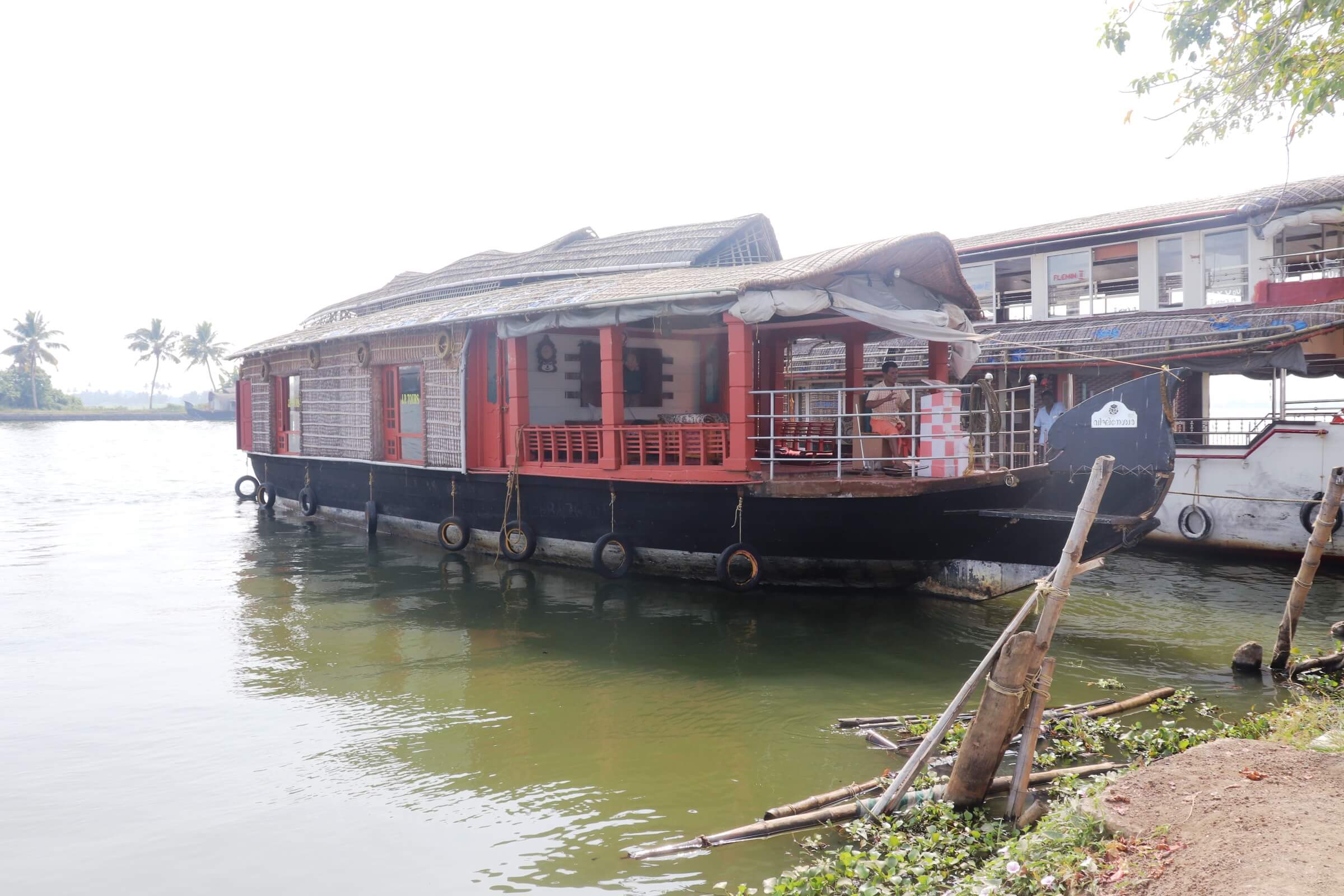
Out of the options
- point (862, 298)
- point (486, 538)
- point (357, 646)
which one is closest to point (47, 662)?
point (357, 646)

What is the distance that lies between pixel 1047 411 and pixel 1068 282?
2.45m

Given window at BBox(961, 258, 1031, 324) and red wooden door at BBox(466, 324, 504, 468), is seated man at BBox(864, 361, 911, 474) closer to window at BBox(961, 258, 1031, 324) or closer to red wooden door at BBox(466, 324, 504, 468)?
red wooden door at BBox(466, 324, 504, 468)

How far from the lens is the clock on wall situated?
40.2ft

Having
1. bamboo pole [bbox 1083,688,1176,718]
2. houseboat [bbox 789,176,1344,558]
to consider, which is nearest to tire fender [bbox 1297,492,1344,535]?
houseboat [bbox 789,176,1344,558]

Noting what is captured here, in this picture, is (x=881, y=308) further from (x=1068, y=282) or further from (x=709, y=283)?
(x=1068, y=282)

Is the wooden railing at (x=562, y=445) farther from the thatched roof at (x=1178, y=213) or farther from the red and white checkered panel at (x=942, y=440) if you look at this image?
the thatched roof at (x=1178, y=213)

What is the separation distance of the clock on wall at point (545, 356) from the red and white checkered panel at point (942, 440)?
17.0ft

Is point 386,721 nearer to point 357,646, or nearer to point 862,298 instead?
point 357,646

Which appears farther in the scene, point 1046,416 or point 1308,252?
point 1046,416

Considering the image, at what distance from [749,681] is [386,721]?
2.75 metres

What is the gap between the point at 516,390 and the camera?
1163 centimetres

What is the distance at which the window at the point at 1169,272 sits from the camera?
51.7 ft

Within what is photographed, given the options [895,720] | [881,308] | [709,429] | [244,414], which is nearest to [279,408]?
[244,414]

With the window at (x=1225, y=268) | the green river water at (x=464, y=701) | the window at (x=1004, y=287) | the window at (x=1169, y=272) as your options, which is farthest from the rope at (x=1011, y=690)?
the window at (x=1004, y=287)
